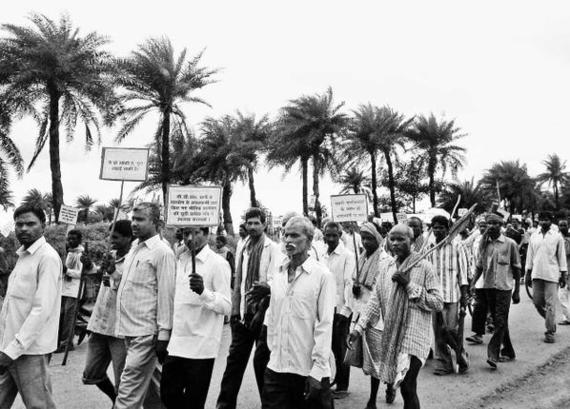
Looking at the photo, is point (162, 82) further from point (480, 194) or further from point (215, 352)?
point (480, 194)

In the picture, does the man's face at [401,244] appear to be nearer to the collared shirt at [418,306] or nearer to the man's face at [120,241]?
the collared shirt at [418,306]

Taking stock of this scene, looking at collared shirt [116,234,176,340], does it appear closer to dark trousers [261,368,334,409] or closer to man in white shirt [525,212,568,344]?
dark trousers [261,368,334,409]

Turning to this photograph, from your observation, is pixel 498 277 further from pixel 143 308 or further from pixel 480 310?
pixel 143 308

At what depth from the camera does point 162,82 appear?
2306 centimetres

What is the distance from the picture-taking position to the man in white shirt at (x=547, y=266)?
9.33m

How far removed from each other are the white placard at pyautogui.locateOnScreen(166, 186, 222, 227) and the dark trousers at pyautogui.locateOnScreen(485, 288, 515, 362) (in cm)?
431

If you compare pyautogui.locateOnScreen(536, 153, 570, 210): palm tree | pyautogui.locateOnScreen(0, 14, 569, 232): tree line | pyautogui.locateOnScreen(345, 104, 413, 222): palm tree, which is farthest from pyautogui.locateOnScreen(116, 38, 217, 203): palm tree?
pyautogui.locateOnScreen(536, 153, 570, 210): palm tree

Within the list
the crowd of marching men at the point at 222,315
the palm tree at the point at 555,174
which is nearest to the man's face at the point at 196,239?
the crowd of marching men at the point at 222,315

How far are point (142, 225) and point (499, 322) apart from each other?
194 inches

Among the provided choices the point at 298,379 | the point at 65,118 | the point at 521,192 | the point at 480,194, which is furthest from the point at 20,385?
the point at 521,192

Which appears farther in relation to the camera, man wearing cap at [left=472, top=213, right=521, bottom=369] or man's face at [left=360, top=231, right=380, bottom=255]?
man wearing cap at [left=472, top=213, right=521, bottom=369]

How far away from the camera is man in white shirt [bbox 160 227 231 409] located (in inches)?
174

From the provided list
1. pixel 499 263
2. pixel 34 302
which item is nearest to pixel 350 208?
pixel 499 263

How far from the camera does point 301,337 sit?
3.80 meters
